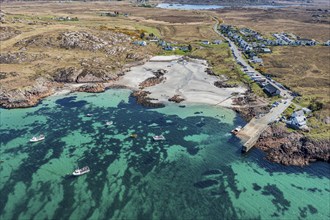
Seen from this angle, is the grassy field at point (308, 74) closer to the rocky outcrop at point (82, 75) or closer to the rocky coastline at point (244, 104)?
the rocky coastline at point (244, 104)

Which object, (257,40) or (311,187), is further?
(257,40)

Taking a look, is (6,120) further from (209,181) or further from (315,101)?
(315,101)

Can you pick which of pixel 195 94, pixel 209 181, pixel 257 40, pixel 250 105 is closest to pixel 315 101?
pixel 250 105

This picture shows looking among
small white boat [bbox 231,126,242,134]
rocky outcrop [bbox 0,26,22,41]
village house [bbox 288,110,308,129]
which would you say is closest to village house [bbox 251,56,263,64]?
village house [bbox 288,110,308,129]

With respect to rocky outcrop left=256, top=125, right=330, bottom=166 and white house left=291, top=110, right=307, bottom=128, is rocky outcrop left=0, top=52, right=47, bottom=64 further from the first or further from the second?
white house left=291, top=110, right=307, bottom=128

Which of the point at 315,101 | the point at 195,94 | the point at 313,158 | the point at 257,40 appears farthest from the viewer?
the point at 257,40

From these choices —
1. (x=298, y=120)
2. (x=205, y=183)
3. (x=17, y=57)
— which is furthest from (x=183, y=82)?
(x=17, y=57)

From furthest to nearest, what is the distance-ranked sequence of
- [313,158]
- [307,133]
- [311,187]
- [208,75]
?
1. [208,75]
2. [307,133]
3. [313,158]
4. [311,187]
